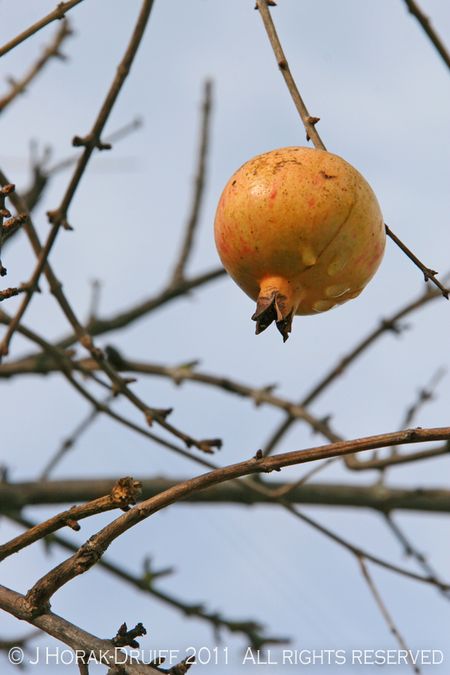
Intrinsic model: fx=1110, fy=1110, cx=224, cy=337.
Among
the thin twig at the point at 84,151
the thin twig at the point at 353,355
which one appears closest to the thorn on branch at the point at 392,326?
the thin twig at the point at 353,355

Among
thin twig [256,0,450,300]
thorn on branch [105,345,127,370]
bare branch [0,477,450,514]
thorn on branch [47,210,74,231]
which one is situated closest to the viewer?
thin twig [256,0,450,300]

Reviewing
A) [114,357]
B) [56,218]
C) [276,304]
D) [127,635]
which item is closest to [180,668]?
[127,635]

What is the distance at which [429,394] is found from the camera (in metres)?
3.70

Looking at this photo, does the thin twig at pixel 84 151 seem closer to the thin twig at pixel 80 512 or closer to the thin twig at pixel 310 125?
the thin twig at pixel 310 125

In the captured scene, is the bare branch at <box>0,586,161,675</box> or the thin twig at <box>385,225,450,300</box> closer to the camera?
the bare branch at <box>0,586,161,675</box>

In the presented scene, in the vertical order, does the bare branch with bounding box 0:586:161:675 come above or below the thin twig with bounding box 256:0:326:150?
below

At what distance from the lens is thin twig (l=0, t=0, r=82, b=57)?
2322 mm

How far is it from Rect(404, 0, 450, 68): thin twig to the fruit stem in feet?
2.18

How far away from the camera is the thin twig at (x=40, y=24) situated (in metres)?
2.32

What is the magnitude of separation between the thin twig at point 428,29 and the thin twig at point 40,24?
732mm

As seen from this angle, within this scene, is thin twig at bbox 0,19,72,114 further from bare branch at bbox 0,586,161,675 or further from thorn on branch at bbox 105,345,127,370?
bare branch at bbox 0,586,161,675

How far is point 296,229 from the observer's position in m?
1.88

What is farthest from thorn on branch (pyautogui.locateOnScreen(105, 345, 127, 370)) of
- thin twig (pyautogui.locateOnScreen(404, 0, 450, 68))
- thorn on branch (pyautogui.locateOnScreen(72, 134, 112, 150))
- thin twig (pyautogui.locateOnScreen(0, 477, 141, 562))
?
thin twig (pyautogui.locateOnScreen(0, 477, 141, 562))

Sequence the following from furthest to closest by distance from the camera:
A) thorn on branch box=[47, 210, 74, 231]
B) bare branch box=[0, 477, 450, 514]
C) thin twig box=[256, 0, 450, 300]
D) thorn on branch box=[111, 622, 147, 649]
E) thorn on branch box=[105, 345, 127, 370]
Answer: bare branch box=[0, 477, 450, 514] → thorn on branch box=[105, 345, 127, 370] → thorn on branch box=[47, 210, 74, 231] → thin twig box=[256, 0, 450, 300] → thorn on branch box=[111, 622, 147, 649]
